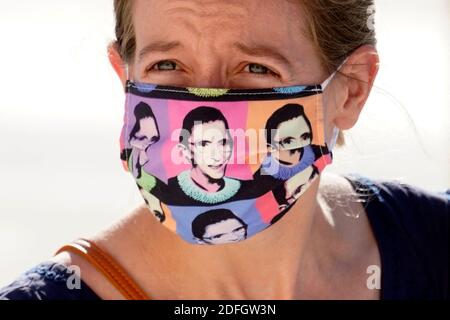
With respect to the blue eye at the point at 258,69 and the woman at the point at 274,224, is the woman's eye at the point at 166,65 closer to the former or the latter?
the woman at the point at 274,224

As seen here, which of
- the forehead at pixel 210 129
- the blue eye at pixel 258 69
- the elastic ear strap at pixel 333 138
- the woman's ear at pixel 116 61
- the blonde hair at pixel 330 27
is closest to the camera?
the forehead at pixel 210 129

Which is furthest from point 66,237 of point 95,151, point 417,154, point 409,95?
point 417,154

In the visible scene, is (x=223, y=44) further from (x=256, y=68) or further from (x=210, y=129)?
(x=210, y=129)

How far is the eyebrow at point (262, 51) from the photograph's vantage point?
10.8ft

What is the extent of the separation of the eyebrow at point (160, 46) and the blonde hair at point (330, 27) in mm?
161

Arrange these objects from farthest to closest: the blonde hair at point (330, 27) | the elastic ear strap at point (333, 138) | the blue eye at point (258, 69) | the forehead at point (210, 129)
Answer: the elastic ear strap at point (333, 138) → the blonde hair at point (330, 27) → the blue eye at point (258, 69) → the forehead at point (210, 129)

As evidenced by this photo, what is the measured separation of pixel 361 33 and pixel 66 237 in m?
3.38

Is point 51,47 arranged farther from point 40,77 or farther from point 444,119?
point 444,119

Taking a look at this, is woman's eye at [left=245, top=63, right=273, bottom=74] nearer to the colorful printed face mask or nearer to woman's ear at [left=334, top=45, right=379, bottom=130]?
the colorful printed face mask

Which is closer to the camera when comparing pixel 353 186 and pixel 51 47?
pixel 353 186

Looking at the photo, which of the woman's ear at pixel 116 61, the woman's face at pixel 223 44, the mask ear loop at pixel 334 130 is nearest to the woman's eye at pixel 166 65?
the woman's face at pixel 223 44

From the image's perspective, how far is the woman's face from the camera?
10.8ft

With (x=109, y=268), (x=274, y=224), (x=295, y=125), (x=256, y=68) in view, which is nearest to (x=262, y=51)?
(x=256, y=68)
